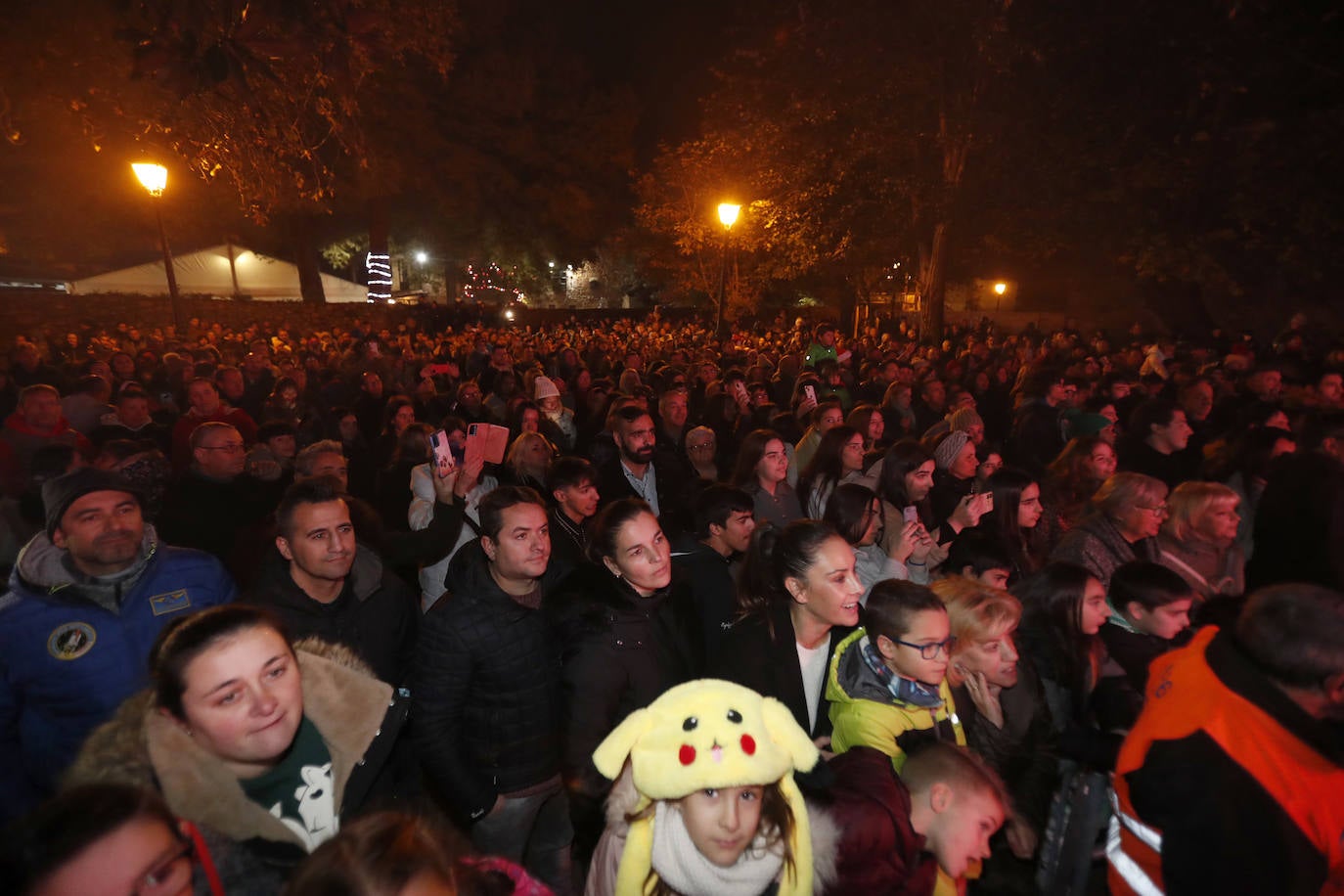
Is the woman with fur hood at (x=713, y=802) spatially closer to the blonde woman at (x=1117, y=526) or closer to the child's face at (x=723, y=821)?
the child's face at (x=723, y=821)

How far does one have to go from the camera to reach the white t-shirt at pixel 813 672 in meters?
2.94

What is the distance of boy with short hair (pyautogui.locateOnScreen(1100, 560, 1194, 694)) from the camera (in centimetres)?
312

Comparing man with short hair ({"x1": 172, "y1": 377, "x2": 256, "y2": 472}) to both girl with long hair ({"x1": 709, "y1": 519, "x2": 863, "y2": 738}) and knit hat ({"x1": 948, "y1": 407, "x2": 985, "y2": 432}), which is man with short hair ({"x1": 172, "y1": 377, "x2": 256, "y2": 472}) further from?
knit hat ({"x1": 948, "y1": 407, "x2": 985, "y2": 432})

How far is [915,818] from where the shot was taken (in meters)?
2.18

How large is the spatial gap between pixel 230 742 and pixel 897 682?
2.20 meters

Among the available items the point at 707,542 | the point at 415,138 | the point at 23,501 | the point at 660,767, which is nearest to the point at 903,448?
the point at 707,542

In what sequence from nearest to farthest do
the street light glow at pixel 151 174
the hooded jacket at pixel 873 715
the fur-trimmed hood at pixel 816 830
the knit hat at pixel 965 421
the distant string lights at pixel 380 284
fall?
the fur-trimmed hood at pixel 816 830 < the hooded jacket at pixel 873 715 < the knit hat at pixel 965 421 < the street light glow at pixel 151 174 < the distant string lights at pixel 380 284

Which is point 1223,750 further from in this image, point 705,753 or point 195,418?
point 195,418

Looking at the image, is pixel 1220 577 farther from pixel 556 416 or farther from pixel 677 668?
pixel 556 416

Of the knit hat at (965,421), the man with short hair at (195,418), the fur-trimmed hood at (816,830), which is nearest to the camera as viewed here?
the fur-trimmed hood at (816,830)

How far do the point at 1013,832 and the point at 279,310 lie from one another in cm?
2614

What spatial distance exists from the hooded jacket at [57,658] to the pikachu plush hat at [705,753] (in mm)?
2083

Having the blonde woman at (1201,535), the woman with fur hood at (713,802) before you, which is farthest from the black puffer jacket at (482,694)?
the blonde woman at (1201,535)

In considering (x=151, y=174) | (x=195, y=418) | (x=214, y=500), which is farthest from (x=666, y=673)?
(x=151, y=174)
